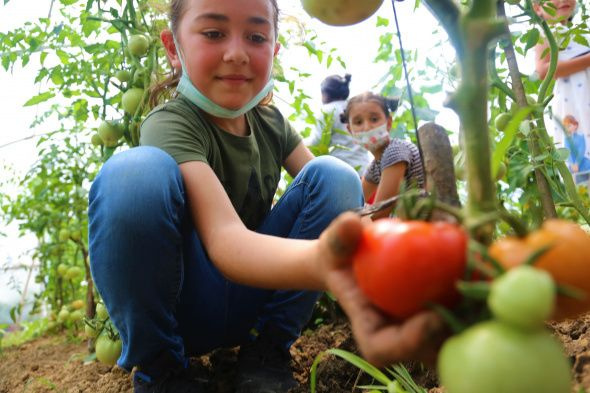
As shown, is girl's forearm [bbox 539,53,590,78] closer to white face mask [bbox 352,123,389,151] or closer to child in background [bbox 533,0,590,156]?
child in background [bbox 533,0,590,156]

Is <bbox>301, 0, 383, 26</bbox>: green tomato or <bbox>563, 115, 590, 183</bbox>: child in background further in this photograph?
<bbox>563, 115, 590, 183</bbox>: child in background

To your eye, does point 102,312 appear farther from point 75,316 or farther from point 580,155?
point 580,155

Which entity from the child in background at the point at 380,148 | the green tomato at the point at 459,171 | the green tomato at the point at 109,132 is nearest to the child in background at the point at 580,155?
the child in background at the point at 380,148

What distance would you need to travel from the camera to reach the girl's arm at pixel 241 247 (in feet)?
2.24

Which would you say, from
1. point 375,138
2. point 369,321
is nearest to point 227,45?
point 369,321

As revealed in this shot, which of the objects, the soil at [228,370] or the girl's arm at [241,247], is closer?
the girl's arm at [241,247]

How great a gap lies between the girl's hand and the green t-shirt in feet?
1.95

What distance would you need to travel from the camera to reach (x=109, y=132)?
62.6 inches

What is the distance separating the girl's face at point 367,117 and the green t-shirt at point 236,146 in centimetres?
105

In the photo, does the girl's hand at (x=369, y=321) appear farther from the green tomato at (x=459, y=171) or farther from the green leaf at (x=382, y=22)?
the green leaf at (x=382, y=22)

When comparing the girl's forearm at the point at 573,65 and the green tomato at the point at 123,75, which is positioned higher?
the green tomato at the point at 123,75

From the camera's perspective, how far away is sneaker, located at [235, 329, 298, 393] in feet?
3.82

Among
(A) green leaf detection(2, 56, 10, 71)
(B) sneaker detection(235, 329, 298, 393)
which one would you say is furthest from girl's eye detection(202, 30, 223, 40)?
(A) green leaf detection(2, 56, 10, 71)

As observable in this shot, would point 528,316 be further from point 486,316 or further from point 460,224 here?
point 460,224
